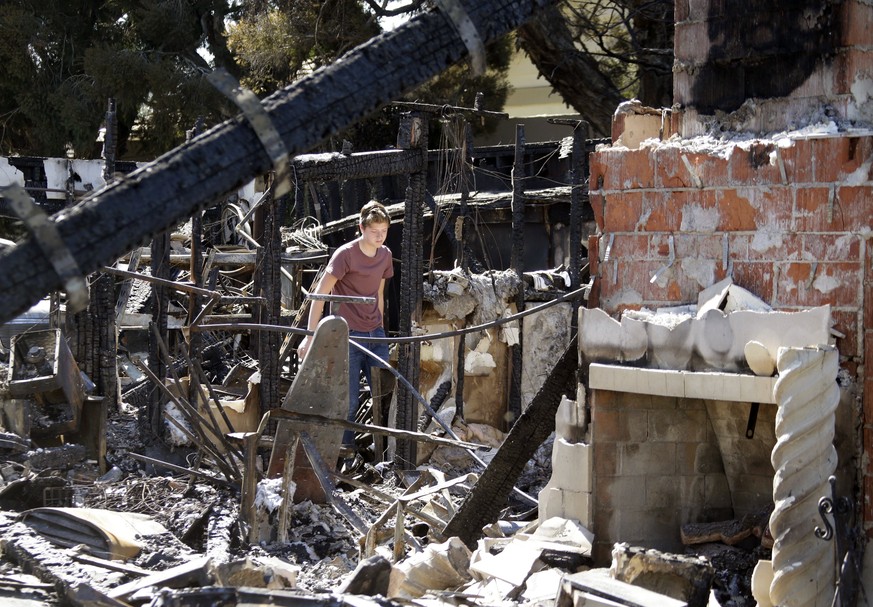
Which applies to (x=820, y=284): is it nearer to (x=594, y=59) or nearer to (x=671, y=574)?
(x=671, y=574)

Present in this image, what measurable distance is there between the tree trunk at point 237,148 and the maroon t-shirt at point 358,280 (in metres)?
5.06

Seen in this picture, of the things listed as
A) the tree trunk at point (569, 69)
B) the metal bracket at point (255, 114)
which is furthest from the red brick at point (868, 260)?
the tree trunk at point (569, 69)

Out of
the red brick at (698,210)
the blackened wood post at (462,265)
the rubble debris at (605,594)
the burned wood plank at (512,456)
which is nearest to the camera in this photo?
the rubble debris at (605,594)

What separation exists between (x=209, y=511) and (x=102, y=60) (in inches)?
843

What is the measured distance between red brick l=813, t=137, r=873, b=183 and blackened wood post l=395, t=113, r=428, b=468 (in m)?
5.39

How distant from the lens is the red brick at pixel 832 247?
181 inches

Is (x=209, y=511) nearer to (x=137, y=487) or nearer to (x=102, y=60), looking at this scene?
(x=137, y=487)

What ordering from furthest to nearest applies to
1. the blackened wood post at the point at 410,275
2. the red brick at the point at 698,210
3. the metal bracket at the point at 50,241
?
the blackened wood post at the point at 410,275 → the red brick at the point at 698,210 → the metal bracket at the point at 50,241

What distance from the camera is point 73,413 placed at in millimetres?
9562

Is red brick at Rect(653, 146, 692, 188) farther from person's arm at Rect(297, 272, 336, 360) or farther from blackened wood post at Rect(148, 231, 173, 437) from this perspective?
blackened wood post at Rect(148, 231, 173, 437)

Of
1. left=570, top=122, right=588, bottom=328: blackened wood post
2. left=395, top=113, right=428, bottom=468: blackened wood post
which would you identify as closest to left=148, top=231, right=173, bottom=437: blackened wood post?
left=395, top=113, right=428, bottom=468: blackened wood post

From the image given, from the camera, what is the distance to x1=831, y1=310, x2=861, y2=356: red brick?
4605 mm

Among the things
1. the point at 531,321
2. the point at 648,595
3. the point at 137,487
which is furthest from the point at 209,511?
the point at 531,321

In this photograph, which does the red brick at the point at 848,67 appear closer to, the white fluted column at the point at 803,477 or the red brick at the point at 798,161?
the red brick at the point at 798,161
